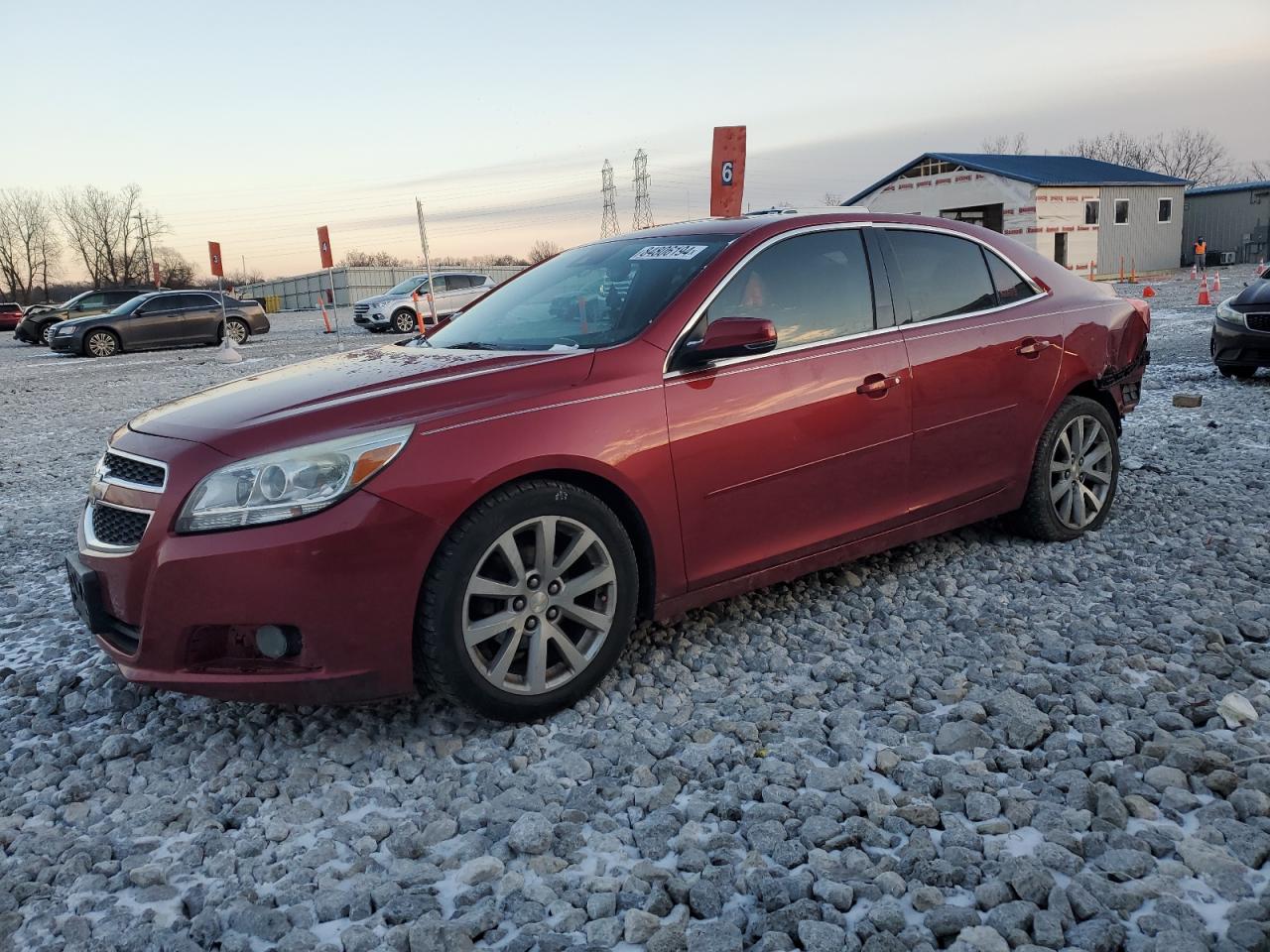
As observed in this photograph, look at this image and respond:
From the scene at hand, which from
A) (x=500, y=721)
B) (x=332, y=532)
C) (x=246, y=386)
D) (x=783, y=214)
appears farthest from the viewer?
(x=783, y=214)

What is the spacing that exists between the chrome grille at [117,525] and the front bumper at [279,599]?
6 centimetres

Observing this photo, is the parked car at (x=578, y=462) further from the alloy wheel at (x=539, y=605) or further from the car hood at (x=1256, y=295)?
the car hood at (x=1256, y=295)

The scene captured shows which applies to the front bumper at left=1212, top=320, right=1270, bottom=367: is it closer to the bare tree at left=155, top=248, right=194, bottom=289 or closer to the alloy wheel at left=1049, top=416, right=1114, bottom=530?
the alloy wheel at left=1049, top=416, right=1114, bottom=530

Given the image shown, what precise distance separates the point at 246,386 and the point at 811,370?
215 cm

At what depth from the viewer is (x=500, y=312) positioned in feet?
14.4

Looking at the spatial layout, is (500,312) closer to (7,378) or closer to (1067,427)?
(1067,427)

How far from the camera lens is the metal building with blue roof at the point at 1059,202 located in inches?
1336

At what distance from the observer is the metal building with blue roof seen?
33.9 meters

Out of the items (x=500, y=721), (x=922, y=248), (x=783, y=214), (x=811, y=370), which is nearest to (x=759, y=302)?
(x=811, y=370)

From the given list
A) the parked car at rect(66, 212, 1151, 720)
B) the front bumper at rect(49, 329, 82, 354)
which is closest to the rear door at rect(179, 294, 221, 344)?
the front bumper at rect(49, 329, 82, 354)

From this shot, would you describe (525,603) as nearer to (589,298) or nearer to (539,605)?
(539,605)

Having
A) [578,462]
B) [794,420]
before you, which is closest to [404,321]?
[794,420]

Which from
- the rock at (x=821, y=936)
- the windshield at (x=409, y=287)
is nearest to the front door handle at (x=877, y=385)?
the rock at (x=821, y=936)

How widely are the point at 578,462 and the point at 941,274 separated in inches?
85.0
